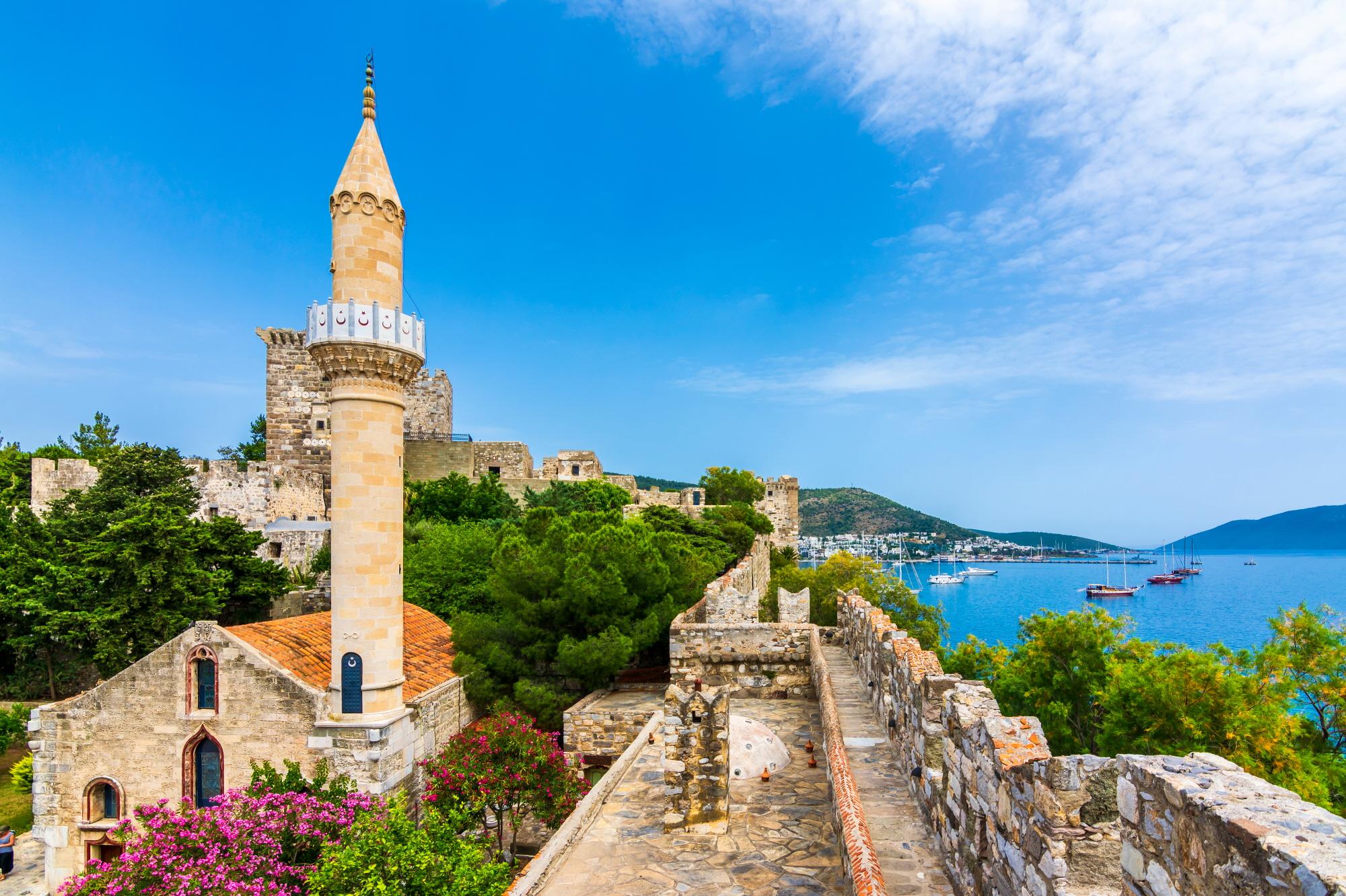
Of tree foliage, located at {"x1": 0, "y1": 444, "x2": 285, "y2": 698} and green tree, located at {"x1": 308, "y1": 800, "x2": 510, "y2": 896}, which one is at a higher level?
tree foliage, located at {"x1": 0, "y1": 444, "x2": 285, "y2": 698}

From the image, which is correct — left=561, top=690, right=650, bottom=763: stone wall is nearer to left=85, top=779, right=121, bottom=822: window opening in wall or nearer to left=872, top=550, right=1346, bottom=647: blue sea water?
left=85, top=779, right=121, bottom=822: window opening in wall

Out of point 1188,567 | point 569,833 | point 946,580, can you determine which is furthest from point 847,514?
point 569,833

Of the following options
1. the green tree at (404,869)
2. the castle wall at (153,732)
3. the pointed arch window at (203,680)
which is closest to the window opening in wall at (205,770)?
the castle wall at (153,732)

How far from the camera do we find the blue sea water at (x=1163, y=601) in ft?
152

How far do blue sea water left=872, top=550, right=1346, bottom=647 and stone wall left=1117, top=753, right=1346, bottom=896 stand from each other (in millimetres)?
22990

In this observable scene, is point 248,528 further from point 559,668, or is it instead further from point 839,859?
point 839,859

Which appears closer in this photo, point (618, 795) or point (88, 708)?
point (618, 795)

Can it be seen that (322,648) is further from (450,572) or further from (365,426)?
(450,572)

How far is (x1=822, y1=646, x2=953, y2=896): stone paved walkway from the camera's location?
14.6ft

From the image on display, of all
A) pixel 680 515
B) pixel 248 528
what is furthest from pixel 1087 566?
pixel 248 528

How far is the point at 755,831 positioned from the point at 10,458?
3774cm

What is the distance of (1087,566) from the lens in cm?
15038

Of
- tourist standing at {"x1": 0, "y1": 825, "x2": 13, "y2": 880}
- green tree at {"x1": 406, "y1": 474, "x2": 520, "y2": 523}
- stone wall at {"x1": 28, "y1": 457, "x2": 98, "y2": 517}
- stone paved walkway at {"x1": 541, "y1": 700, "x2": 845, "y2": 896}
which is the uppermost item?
stone wall at {"x1": 28, "y1": 457, "x2": 98, "y2": 517}

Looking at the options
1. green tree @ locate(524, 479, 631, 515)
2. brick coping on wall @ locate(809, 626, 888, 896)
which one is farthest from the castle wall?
green tree @ locate(524, 479, 631, 515)
